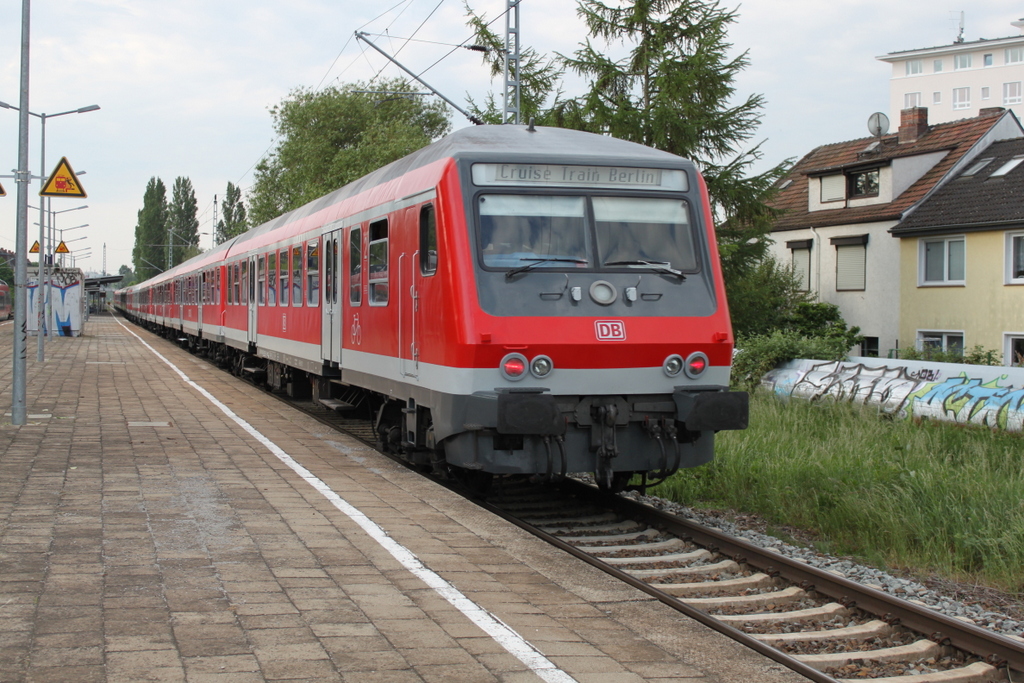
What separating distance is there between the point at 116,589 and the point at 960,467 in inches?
342

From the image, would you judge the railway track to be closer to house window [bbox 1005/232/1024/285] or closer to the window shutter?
house window [bbox 1005/232/1024/285]

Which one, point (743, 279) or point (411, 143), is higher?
point (411, 143)

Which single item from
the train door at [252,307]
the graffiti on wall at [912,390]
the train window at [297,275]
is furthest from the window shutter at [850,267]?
the train window at [297,275]

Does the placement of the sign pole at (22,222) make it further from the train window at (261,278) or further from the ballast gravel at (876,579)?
the ballast gravel at (876,579)

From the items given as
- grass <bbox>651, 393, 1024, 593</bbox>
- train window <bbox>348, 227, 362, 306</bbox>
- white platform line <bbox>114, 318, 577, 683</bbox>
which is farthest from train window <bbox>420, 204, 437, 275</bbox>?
grass <bbox>651, 393, 1024, 593</bbox>

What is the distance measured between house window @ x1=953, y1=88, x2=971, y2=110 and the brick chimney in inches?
2751

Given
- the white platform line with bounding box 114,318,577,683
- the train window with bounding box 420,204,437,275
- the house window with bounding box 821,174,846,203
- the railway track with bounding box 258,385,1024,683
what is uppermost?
the house window with bounding box 821,174,846,203

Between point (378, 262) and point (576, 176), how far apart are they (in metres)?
2.69

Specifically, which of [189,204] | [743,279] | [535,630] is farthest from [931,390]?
[189,204]

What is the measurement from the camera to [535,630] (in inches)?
192

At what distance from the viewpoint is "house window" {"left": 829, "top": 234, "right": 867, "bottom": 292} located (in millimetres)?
32219

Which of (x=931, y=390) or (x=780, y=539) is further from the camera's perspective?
(x=931, y=390)

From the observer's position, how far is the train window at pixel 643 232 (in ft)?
27.0

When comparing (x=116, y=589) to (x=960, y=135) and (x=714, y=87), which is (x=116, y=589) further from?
(x=960, y=135)
